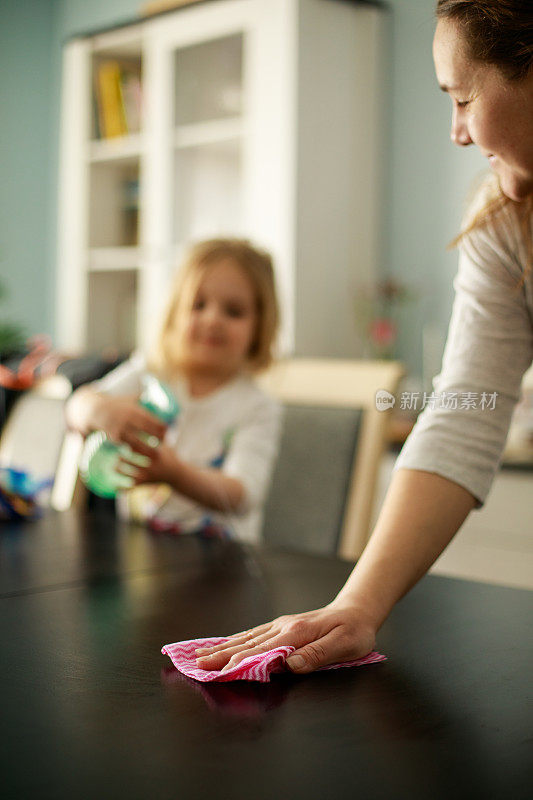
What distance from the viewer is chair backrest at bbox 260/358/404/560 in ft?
5.09

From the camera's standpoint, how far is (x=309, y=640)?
699 mm

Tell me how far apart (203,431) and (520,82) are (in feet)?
3.55

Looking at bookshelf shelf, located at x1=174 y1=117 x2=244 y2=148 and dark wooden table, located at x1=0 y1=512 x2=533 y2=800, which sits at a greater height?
bookshelf shelf, located at x1=174 y1=117 x2=244 y2=148

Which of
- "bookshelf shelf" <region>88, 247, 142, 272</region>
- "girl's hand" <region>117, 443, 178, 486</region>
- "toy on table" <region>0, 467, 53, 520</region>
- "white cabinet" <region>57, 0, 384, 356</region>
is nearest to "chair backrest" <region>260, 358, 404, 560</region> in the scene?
"girl's hand" <region>117, 443, 178, 486</region>

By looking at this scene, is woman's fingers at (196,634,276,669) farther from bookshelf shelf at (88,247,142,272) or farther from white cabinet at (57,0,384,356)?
bookshelf shelf at (88,247,142,272)

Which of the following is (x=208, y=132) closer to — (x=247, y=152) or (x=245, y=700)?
(x=247, y=152)

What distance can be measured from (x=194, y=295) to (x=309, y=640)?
43.2 inches

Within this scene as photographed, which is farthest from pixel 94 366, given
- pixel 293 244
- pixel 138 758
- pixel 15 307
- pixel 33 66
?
pixel 33 66

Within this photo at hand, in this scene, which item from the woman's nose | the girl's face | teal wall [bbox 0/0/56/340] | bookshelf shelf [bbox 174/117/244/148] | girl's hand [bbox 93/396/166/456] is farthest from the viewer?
teal wall [bbox 0/0/56/340]

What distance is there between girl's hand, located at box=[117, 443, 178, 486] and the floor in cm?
100

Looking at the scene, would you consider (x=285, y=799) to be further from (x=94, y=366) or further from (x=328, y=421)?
(x=94, y=366)

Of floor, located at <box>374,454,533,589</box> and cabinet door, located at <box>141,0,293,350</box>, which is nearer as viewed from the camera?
floor, located at <box>374,454,533,589</box>

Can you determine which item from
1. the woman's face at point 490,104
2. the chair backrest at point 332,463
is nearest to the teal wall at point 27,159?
the chair backrest at point 332,463

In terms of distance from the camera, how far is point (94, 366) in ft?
6.98
